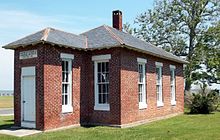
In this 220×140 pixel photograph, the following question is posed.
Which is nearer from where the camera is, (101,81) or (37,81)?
(37,81)

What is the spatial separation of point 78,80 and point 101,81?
46.9 inches

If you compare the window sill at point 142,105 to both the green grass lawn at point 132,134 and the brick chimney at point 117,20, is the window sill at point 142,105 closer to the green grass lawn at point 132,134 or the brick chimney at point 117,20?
the green grass lawn at point 132,134

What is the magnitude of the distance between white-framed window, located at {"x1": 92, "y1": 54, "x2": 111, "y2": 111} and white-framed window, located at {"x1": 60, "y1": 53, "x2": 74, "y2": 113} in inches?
57.7

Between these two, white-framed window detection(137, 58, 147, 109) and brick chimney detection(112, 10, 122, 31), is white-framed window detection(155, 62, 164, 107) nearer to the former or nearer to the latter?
white-framed window detection(137, 58, 147, 109)

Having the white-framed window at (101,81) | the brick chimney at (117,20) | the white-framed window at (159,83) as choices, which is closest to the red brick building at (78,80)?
the white-framed window at (101,81)

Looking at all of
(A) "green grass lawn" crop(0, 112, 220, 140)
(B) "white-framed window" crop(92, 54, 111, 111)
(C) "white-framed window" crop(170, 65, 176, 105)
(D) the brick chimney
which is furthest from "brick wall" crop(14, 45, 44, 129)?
(C) "white-framed window" crop(170, 65, 176, 105)

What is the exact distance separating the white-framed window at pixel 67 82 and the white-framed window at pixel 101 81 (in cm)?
147

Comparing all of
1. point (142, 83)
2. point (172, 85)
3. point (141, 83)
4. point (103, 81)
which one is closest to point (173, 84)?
point (172, 85)

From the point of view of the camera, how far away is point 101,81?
18203mm

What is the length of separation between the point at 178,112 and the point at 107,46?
10598 mm

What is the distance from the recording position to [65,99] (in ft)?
56.4

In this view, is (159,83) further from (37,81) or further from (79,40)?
(37,81)

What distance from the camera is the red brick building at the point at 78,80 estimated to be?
1605 centimetres

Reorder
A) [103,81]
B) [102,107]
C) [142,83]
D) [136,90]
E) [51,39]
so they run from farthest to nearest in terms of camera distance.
Result: 1. [142,83]
2. [136,90]
3. [103,81]
4. [102,107]
5. [51,39]
